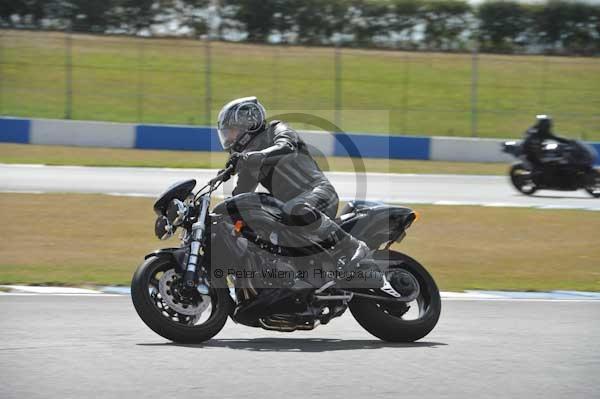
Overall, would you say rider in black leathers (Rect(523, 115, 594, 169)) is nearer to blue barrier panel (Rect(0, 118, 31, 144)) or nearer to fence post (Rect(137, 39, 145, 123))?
blue barrier panel (Rect(0, 118, 31, 144))

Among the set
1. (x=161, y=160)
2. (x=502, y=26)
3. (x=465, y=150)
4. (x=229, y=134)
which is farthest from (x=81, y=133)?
(x=229, y=134)

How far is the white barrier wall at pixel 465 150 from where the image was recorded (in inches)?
928

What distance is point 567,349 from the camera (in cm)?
641

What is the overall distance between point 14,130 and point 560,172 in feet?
38.2

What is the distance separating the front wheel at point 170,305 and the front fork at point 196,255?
0.06m

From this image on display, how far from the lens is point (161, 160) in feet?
68.8

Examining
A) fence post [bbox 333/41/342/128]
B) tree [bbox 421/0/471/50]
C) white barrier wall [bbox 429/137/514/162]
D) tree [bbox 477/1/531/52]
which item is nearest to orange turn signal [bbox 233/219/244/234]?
white barrier wall [bbox 429/137/514/162]

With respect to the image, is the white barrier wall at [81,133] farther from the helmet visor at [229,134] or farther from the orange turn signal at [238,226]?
the orange turn signal at [238,226]

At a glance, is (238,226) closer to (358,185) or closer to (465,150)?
(358,185)

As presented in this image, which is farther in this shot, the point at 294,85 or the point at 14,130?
the point at 294,85

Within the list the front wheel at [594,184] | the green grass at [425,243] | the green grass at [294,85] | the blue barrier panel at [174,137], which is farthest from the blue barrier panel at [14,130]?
the front wheel at [594,184]

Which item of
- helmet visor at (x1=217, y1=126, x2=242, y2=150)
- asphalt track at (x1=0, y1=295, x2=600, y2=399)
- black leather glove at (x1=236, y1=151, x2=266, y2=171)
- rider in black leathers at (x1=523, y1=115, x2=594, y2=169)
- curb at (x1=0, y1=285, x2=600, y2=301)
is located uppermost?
helmet visor at (x1=217, y1=126, x2=242, y2=150)

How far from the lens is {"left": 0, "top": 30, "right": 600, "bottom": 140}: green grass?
26.2 meters

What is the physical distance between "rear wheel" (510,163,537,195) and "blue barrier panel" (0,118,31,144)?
1062cm
